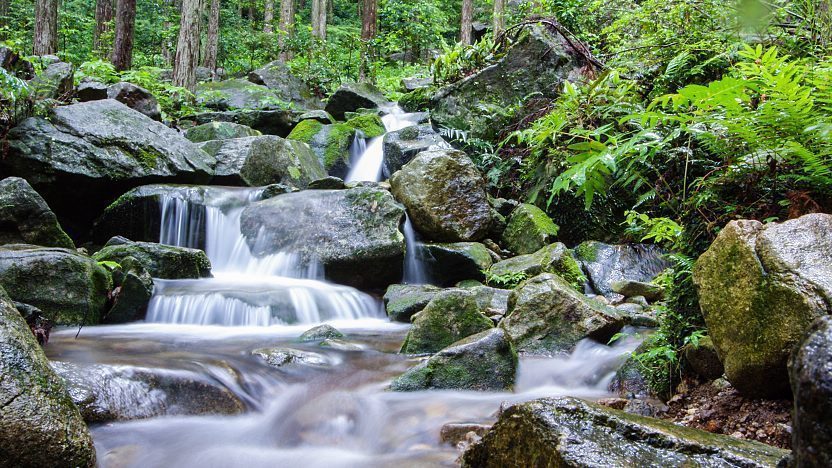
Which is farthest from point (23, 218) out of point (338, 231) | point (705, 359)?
point (705, 359)

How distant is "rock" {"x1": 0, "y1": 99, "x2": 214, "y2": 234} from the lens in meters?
8.30

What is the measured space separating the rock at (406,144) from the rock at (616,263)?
4186mm

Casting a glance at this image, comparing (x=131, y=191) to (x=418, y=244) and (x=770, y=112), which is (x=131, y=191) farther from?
(x=770, y=112)

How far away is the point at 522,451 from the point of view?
2.27 meters

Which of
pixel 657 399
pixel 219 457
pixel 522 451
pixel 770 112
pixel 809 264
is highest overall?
pixel 770 112

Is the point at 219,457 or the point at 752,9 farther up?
the point at 752,9

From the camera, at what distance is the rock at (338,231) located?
8.55 metres

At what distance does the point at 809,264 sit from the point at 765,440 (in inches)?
32.3

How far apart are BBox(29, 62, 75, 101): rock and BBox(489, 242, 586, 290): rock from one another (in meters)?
8.07

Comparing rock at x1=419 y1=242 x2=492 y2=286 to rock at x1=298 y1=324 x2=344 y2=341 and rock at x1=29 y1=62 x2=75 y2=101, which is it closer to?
rock at x1=298 y1=324 x2=344 y2=341

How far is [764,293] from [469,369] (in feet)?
7.51

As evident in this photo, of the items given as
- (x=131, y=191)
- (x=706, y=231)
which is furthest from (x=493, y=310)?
(x=131, y=191)

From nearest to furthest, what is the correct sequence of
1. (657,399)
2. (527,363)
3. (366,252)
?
(657,399) < (527,363) < (366,252)

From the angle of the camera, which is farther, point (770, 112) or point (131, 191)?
point (131, 191)
